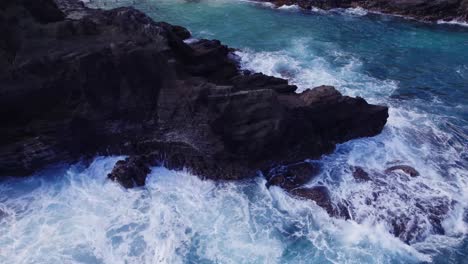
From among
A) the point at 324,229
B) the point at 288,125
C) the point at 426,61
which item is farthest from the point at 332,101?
the point at 426,61

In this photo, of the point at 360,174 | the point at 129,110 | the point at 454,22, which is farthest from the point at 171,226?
the point at 454,22

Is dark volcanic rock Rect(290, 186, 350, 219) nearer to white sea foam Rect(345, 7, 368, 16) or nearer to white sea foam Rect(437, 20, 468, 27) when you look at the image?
white sea foam Rect(345, 7, 368, 16)

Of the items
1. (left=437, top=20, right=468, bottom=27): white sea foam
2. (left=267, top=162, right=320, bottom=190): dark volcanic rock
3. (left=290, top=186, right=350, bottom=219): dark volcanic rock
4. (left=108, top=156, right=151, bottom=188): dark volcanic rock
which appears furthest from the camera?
(left=437, top=20, right=468, bottom=27): white sea foam

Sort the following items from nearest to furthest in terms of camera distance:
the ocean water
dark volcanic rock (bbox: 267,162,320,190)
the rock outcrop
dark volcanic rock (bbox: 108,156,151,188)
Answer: the ocean water → dark volcanic rock (bbox: 108,156,151,188) → dark volcanic rock (bbox: 267,162,320,190) → the rock outcrop

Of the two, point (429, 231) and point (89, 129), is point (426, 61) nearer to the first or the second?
point (429, 231)

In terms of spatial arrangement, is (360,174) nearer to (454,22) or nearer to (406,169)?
(406,169)

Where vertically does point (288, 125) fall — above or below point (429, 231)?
above

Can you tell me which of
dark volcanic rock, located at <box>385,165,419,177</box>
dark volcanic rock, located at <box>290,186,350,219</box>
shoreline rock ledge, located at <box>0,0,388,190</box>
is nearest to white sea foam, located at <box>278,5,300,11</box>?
shoreline rock ledge, located at <box>0,0,388,190</box>
